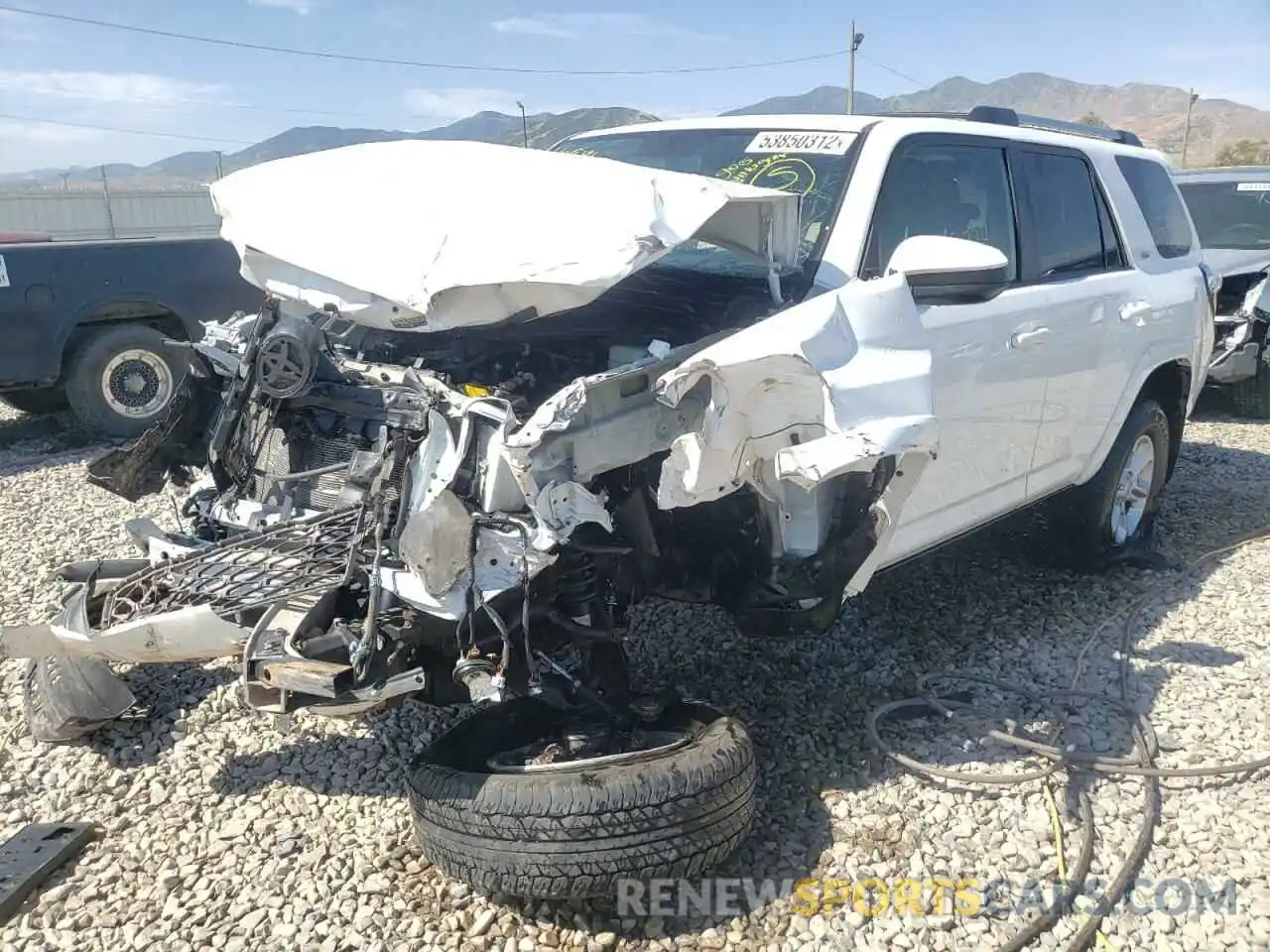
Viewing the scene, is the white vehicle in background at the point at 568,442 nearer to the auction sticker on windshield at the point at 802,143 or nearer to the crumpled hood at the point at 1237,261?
the auction sticker on windshield at the point at 802,143

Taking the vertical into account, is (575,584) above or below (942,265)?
below

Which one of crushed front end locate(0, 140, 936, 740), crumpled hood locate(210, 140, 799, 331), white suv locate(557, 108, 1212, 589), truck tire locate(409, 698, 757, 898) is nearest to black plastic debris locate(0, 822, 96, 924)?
crushed front end locate(0, 140, 936, 740)

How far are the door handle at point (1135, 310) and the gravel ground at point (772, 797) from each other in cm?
129

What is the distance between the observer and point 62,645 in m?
2.84

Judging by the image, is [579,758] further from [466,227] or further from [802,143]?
[802,143]

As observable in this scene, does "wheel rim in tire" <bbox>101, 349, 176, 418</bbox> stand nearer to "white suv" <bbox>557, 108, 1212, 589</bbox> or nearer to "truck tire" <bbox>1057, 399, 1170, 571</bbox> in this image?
"white suv" <bbox>557, 108, 1212, 589</bbox>

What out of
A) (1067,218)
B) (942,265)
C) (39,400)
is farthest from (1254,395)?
(39,400)

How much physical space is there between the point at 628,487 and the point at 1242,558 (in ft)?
12.6

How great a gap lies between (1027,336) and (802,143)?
1.10 metres

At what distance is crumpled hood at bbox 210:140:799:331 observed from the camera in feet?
8.51

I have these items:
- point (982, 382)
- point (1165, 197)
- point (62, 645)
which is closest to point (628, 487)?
point (982, 382)

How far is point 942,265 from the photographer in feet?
9.63

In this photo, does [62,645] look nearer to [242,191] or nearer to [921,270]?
[242,191]

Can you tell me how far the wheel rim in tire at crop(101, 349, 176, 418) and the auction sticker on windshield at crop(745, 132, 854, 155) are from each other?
570 centimetres
